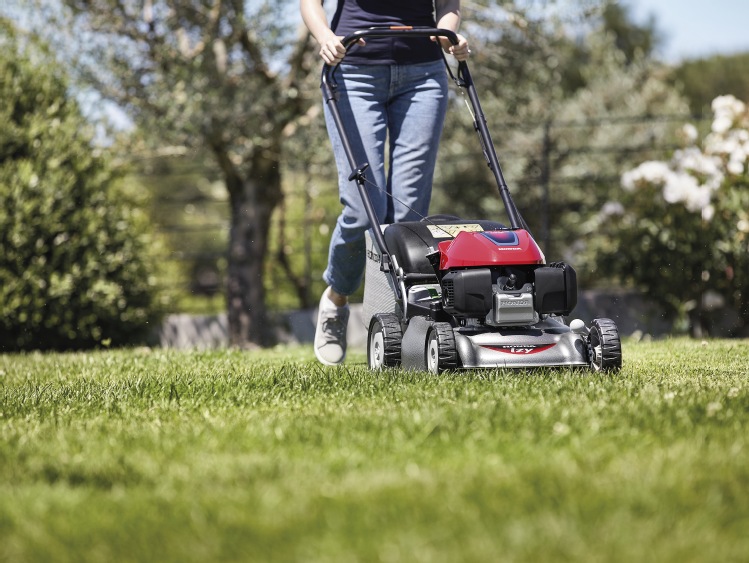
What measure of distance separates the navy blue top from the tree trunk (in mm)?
4497

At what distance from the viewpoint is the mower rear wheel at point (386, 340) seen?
3.99 meters

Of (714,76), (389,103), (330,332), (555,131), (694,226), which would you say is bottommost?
(330,332)

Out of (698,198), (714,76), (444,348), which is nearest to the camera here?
(444,348)

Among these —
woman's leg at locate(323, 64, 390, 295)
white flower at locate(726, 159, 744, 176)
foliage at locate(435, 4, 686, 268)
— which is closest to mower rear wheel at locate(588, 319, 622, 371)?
woman's leg at locate(323, 64, 390, 295)

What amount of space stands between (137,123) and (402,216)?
4491 mm

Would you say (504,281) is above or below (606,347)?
above

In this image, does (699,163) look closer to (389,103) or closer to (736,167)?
(736,167)

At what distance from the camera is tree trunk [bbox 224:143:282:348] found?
29.5ft

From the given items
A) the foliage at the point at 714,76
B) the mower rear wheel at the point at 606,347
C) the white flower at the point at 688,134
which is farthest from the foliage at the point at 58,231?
the foliage at the point at 714,76

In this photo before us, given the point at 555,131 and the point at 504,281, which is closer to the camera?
the point at 504,281

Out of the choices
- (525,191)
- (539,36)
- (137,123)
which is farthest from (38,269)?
(525,191)

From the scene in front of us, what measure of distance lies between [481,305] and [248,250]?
18.6 feet

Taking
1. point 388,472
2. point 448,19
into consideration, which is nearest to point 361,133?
point 448,19

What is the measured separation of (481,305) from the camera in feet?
11.7
